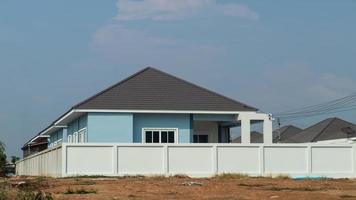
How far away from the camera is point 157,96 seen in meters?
35.5

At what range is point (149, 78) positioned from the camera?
36875 millimetres

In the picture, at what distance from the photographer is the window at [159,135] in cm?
3497

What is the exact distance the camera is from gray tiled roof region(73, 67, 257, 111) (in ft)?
113

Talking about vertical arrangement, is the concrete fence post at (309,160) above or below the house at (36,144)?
below

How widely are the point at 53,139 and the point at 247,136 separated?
2615cm

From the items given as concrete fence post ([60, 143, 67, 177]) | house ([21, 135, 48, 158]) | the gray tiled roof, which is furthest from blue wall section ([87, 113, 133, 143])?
house ([21, 135, 48, 158])

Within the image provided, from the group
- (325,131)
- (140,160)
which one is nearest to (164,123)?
(140,160)

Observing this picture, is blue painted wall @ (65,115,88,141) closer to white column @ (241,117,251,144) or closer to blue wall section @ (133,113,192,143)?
blue wall section @ (133,113,192,143)

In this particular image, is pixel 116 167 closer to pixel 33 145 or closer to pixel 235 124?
pixel 235 124

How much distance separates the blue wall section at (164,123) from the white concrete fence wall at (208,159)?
6.61 m

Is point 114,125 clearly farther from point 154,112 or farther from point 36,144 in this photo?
point 36,144

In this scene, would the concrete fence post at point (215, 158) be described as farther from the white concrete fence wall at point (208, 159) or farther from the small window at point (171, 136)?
the small window at point (171, 136)

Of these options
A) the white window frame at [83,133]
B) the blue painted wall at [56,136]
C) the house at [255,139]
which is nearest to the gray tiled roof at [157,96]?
the white window frame at [83,133]

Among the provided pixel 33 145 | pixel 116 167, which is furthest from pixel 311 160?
pixel 33 145
